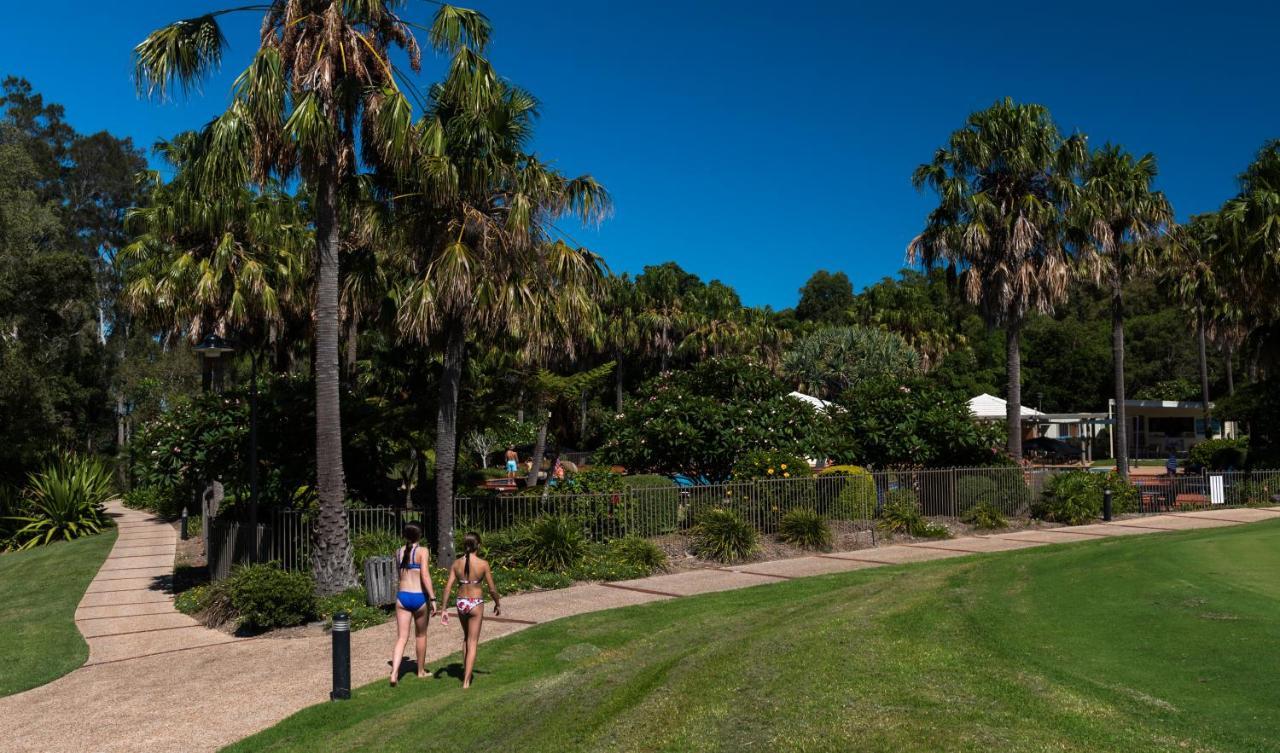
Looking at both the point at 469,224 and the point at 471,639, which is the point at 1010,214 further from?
the point at 471,639

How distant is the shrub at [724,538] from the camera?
1873cm

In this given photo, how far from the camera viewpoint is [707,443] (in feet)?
76.0

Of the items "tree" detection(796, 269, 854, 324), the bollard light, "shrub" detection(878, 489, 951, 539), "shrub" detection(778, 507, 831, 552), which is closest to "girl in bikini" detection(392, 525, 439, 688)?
the bollard light

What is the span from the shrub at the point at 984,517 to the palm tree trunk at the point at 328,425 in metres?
15.2

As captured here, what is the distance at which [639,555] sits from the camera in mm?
17531

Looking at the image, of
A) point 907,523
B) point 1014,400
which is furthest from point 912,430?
point 1014,400

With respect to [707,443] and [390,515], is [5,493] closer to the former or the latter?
[390,515]

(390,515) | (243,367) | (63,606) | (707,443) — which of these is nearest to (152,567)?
(63,606)

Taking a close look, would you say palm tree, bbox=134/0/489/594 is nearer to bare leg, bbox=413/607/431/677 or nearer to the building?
bare leg, bbox=413/607/431/677

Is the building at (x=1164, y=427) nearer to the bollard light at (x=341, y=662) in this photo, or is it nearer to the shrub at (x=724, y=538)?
the shrub at (x=724, y=538)

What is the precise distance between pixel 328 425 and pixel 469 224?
3805mm

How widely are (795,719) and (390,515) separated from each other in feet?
37.1

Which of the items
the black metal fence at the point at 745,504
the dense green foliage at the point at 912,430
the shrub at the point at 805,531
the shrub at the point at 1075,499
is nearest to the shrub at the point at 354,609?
the black metal fence at the point at 745,504

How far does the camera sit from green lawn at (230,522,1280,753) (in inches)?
251
